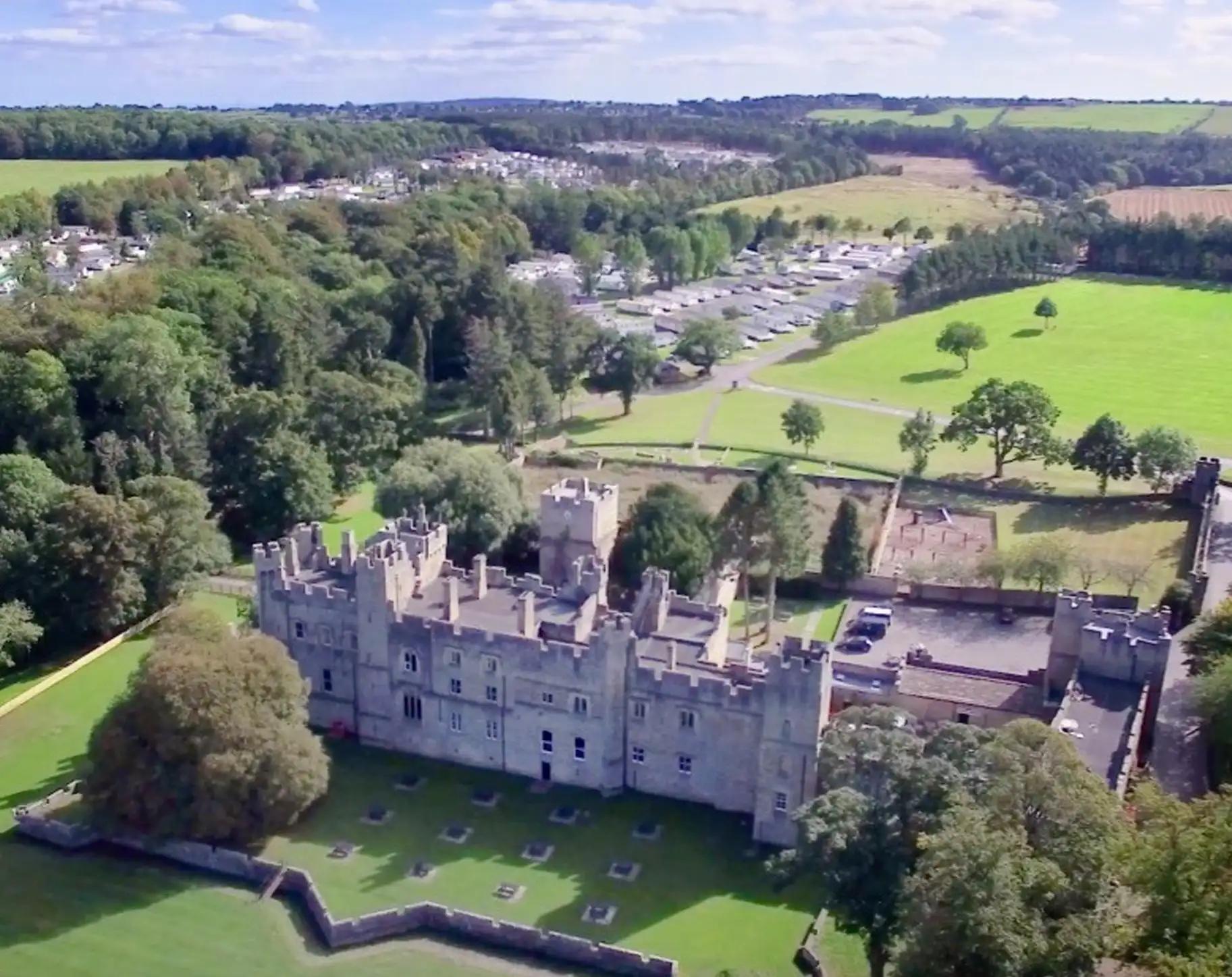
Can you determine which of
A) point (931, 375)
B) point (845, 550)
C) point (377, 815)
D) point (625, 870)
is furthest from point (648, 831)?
point (931, 375)

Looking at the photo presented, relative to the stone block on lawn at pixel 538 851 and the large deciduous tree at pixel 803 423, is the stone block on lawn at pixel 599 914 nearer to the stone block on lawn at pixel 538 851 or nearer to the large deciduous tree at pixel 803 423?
the stone block on lawn at pixel 538 851

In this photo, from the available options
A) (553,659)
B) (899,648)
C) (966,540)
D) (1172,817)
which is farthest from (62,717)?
(966,540)

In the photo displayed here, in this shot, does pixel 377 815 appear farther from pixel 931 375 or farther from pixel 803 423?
pixel 931 375

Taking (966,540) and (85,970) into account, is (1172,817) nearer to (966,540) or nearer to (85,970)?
(85,970)

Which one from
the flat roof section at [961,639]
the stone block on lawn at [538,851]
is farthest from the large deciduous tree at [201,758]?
the flat roof section at [961,639]

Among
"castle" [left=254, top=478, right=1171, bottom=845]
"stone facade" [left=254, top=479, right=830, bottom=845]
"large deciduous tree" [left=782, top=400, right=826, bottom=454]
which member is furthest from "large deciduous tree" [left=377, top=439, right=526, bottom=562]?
"large deciduous tree" [left=782, top=400, right=826, bottom=454]
